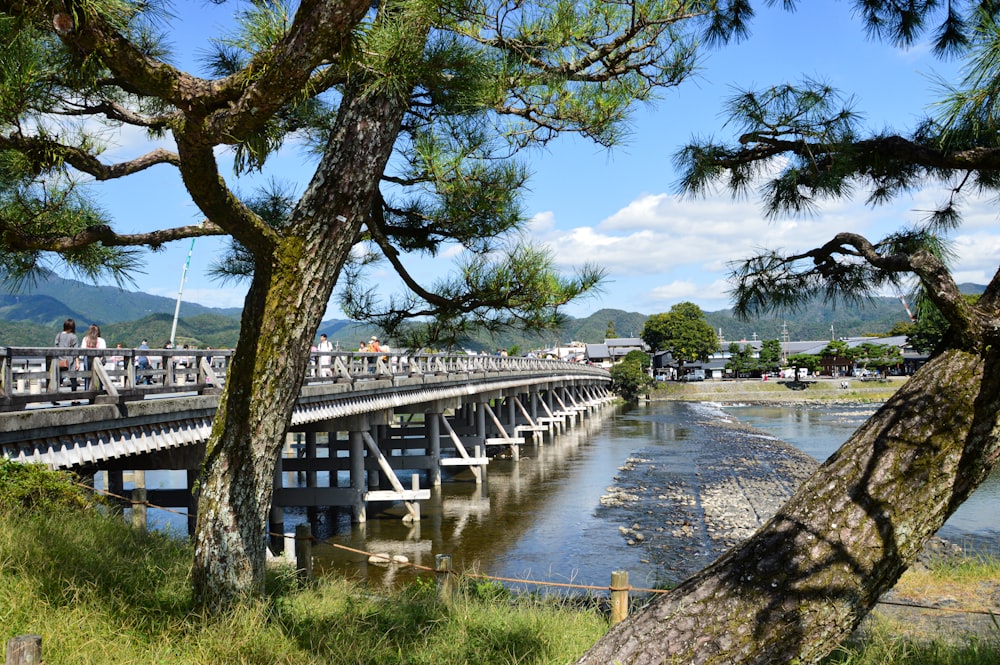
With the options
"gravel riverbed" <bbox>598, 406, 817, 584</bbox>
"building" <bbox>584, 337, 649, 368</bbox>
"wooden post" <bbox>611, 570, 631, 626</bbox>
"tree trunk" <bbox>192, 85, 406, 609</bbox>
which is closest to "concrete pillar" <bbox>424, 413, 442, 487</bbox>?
"gravel riverbed" <bbox>598, 406, 817, 584</bbox>

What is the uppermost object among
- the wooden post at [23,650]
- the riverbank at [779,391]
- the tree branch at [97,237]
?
the tree branch at [97,237]

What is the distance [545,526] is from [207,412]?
9.37 m

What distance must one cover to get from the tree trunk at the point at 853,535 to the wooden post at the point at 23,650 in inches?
83.3

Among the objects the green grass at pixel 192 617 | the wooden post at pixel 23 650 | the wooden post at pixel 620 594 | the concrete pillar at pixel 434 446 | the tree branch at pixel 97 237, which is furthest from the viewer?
the concrete pillar at pixel 434 446

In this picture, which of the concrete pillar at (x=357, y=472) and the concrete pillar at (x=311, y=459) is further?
the concrete pillar at (x=311, y=459)

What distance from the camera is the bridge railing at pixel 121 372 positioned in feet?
23.3

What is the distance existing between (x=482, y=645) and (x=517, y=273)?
10.4 feet

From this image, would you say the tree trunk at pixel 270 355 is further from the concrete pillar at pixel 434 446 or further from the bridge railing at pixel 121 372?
the concrete pillar at pixel 434 446

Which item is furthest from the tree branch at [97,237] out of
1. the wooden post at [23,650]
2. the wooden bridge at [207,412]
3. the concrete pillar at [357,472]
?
the concrete pillar at [357,472]

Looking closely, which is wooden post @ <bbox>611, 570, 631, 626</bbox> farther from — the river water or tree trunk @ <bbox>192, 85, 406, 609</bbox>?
the river water

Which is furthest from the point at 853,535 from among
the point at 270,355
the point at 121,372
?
the point at 121,372

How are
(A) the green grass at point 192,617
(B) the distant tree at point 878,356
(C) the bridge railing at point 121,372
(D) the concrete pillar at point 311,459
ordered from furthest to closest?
(B) the distant tree at point 878,356 → (D) the concrete pillar at point 311,459 → (C) the bridge railing at point 121,372 → (A) the green grass at point 192,617

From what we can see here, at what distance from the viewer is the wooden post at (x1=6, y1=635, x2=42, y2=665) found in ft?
8.48

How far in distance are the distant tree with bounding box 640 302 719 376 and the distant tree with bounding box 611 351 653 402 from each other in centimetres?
1352
